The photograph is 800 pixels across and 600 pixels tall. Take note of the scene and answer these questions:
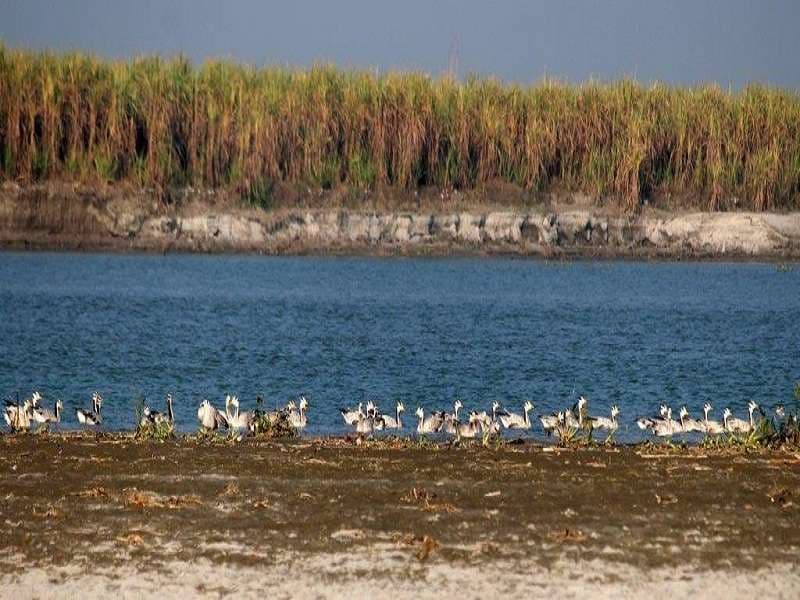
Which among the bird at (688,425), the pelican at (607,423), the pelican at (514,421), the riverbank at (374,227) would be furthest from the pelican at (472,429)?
the riverbank at (374,227)

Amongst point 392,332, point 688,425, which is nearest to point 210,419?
point 688,425

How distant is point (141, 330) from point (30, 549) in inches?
881

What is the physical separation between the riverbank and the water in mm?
574

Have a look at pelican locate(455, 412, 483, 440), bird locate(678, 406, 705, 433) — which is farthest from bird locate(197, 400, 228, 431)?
bird locate(678, 406, 705, 433)

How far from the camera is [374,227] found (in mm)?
51875

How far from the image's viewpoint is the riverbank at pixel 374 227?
50188mm

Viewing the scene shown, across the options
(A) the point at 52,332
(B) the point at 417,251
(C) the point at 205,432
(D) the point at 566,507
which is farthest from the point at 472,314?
(D) the point at 566,507

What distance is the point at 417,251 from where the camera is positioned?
51.8 meters

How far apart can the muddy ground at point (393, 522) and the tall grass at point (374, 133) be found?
37.8m

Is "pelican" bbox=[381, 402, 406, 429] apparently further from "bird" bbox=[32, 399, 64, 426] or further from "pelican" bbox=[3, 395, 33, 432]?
"pelican" bbox=[3, 395, 33, 432]

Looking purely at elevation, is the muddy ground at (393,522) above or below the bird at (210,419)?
above

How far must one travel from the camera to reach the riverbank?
5019 centimetres

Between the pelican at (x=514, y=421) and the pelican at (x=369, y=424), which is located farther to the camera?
the pelican at (x=514, y=421)

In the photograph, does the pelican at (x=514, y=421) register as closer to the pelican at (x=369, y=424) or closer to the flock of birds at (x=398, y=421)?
the flock of birds at (x=398, y=421)
